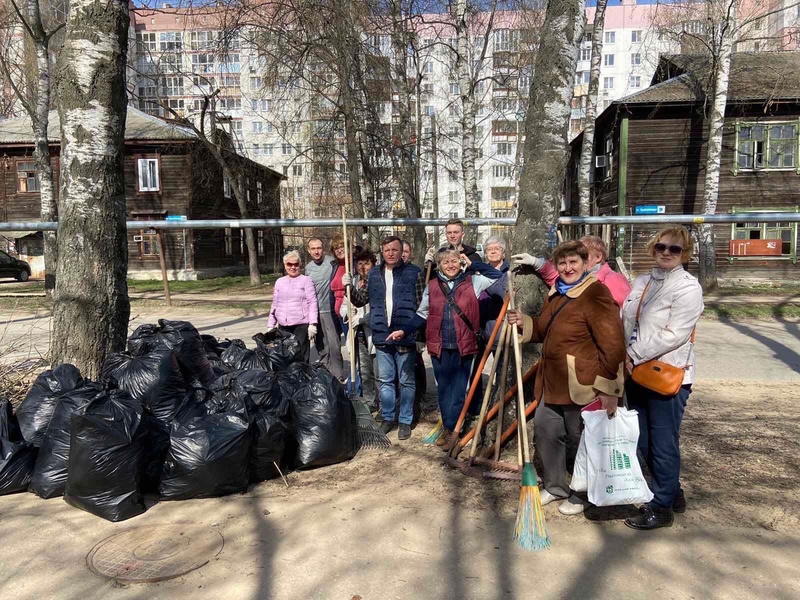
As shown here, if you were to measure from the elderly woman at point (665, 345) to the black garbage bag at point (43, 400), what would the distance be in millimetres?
3732

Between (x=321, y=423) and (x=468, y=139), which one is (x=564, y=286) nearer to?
(x=321, y=423)

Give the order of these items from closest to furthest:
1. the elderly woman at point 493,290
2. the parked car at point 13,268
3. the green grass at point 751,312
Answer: the elderly woman at point 493,290, the green grass at point 751,312, the parked car at point 13,268

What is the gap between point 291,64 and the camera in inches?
588

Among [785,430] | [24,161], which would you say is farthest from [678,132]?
[24,161]

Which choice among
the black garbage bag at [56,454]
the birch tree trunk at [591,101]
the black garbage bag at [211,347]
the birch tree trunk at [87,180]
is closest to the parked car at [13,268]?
the birch tree trunk at [591,101]

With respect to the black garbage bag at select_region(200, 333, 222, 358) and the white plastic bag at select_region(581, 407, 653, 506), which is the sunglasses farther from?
the black garbage bag at select_region(200, 333, 222, 358)

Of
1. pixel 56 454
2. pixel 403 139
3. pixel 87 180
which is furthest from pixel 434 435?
pixel 403 139

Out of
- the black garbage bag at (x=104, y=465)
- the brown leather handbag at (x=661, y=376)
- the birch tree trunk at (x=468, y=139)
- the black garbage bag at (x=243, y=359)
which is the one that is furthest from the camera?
the birch tree trunk at (x=468, y=139)

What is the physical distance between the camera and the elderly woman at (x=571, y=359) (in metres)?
3.17

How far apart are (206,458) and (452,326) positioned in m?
1.95

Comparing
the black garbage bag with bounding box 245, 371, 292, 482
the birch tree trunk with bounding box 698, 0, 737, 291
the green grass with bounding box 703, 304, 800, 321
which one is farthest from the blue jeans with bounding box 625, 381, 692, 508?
the birch tree trunk with bounding box 698, 0, 737, 291

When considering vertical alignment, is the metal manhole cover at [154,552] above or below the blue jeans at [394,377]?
below

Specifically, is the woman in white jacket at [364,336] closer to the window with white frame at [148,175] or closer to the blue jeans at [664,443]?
the blue jeans at [664,443]

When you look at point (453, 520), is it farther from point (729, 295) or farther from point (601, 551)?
point (729, 295)
